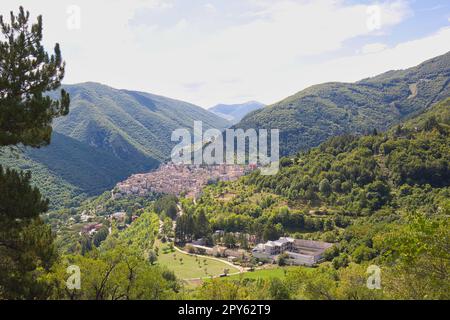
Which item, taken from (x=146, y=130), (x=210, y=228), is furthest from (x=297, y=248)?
Answer: (x=146, y=130)

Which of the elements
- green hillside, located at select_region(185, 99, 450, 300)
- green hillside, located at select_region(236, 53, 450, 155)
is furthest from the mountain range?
green hillside, located at select_region(185, 99, 450, 300)

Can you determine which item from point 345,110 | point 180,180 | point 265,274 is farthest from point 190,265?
point 345,110

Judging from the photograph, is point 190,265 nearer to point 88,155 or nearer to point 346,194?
point 346,194

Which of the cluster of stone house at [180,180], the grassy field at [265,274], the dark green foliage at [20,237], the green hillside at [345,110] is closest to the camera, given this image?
the dark green foliage at [20,237]

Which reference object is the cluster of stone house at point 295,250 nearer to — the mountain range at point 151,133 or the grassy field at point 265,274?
the grassy field at point 265,274

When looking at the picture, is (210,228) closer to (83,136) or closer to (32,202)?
(32,202)

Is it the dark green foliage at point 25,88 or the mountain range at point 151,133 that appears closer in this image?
the dark green foliage at point 25,88

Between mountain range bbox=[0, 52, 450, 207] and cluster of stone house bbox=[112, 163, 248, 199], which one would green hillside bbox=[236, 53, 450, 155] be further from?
cluster of stone house bbox=[112, 163, 248, 199]

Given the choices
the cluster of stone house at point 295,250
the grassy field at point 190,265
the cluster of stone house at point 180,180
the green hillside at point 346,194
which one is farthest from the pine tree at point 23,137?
the cluster of stone house at point 180,180
